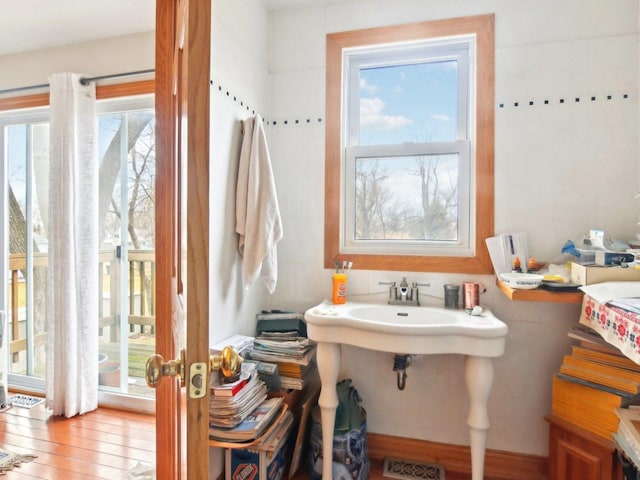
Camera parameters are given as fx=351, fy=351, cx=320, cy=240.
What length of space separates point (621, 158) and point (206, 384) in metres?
1.98

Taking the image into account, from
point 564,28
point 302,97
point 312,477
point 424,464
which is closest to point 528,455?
point 424,464

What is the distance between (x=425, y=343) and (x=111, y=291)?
2.05 metres

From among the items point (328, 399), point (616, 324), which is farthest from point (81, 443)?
point (616, 324)

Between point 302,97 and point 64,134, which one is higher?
point 302,97

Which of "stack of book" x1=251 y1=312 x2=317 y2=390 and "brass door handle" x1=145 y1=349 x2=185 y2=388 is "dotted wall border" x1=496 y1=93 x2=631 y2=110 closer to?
"stack of book" x1=251 y1=312 x2=317 y2=390

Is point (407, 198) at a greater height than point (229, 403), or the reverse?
point (407, 198)

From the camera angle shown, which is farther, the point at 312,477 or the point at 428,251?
the point at 428,251

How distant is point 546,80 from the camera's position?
5.52 ft

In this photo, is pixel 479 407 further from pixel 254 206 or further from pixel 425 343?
pixel 254 206

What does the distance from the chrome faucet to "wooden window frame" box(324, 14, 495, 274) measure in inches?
3.5

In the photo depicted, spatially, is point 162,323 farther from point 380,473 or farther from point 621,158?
point 621,158

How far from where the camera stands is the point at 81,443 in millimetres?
1951

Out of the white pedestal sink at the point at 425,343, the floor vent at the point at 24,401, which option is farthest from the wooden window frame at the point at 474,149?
the floor vent at the point at 24,401

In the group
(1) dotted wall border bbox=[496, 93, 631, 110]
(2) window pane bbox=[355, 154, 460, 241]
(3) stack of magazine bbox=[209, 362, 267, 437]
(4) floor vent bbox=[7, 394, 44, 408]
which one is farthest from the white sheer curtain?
(1) dotted wall border bbox=[496, 93, 631, 110]
